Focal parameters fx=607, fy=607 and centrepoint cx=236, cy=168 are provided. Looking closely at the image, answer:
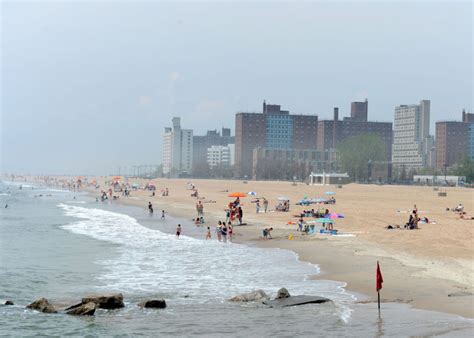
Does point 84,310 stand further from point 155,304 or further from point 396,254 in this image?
point 396,254

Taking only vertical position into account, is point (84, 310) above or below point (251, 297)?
below

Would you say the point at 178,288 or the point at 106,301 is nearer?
the point at 106,301

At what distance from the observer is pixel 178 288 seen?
19891mm

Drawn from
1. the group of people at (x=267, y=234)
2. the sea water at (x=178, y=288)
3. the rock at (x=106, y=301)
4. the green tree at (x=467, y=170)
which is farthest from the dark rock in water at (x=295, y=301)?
the green tree at (x=467, y=170)

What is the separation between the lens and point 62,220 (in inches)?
1992

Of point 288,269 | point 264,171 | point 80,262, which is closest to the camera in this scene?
point 288,269

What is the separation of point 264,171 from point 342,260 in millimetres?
158391

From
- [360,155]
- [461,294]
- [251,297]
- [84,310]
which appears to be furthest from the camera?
[360,155]

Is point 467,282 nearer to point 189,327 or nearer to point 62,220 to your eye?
point 189,327

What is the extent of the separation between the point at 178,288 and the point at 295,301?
476cm

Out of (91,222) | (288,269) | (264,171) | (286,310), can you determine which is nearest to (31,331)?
(286,310)

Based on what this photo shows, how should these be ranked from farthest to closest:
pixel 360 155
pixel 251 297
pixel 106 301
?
pixel 360 155 → pixel 251 297 → pixel 106 301

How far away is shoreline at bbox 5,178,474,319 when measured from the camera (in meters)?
16.5

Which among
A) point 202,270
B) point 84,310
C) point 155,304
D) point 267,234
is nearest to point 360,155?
point 267,234
